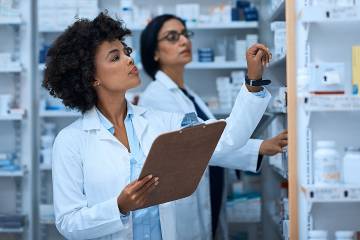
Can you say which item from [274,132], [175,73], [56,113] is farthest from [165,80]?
[56,113]

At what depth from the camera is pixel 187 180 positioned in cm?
213

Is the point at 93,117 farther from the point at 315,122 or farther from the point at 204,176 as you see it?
the point at 315,122

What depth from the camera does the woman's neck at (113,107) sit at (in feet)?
8.02

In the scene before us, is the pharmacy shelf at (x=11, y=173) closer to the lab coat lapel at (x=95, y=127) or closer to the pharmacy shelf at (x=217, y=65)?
the pharmacy shelf at (x=217, y=65)

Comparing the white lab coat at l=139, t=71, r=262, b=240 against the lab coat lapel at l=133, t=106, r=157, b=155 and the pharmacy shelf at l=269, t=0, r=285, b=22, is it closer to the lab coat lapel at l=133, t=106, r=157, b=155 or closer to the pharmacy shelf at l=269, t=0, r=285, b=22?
the lab coat lapel at l=133, t=106, r=157, b=155

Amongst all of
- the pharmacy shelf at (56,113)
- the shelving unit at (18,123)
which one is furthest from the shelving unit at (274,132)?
the shelving unit at (18,123)

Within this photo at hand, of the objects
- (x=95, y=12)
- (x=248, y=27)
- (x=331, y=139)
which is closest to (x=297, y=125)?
(x=331, y=139)

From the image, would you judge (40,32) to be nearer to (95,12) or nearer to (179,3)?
(95,12)

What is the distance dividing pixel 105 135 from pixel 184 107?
0.78 m

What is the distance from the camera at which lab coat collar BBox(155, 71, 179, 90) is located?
3.08 meters

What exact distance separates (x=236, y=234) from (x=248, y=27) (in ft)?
5.08

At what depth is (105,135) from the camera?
232 centimetres

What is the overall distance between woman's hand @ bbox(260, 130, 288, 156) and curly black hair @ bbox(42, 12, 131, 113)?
779mm

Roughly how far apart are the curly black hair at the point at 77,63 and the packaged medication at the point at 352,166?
104 centimetres
